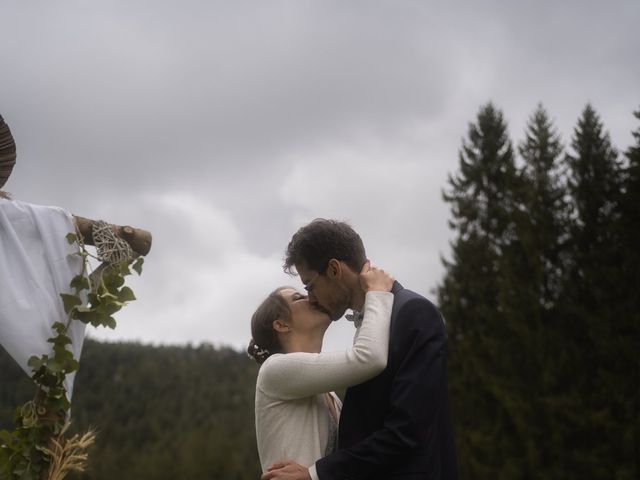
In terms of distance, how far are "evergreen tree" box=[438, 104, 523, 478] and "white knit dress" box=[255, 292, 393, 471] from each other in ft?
48.4

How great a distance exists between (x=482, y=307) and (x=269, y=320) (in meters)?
15.9

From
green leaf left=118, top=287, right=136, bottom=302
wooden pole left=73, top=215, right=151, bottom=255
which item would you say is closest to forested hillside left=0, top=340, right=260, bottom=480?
wooden pole left=73, top=215, right=151, bottom=255

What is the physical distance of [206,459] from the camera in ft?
44.1

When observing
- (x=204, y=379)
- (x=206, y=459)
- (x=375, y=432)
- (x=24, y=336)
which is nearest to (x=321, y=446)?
(x=375, y=432)

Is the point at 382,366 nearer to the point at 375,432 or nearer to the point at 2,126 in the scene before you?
the point at 375,432

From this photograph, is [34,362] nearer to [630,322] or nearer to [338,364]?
[338,364]

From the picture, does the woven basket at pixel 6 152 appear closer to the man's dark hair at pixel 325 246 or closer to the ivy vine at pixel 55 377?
the ivy vine at pixel 55 377

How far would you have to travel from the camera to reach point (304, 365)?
2549mm

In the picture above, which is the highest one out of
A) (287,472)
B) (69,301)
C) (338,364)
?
(69,301)

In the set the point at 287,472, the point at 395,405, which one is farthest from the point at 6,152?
the point at 395,405

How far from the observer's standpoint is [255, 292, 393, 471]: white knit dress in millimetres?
2463

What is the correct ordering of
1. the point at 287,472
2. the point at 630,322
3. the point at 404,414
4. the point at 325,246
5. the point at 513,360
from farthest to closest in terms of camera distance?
the point at 513,360 < the point at 630,322 < the point at 325,246 < the point at 287,472 < the point at 404,414

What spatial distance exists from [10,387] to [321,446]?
11.9 m

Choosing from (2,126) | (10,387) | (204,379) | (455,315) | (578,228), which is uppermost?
(578,228)
